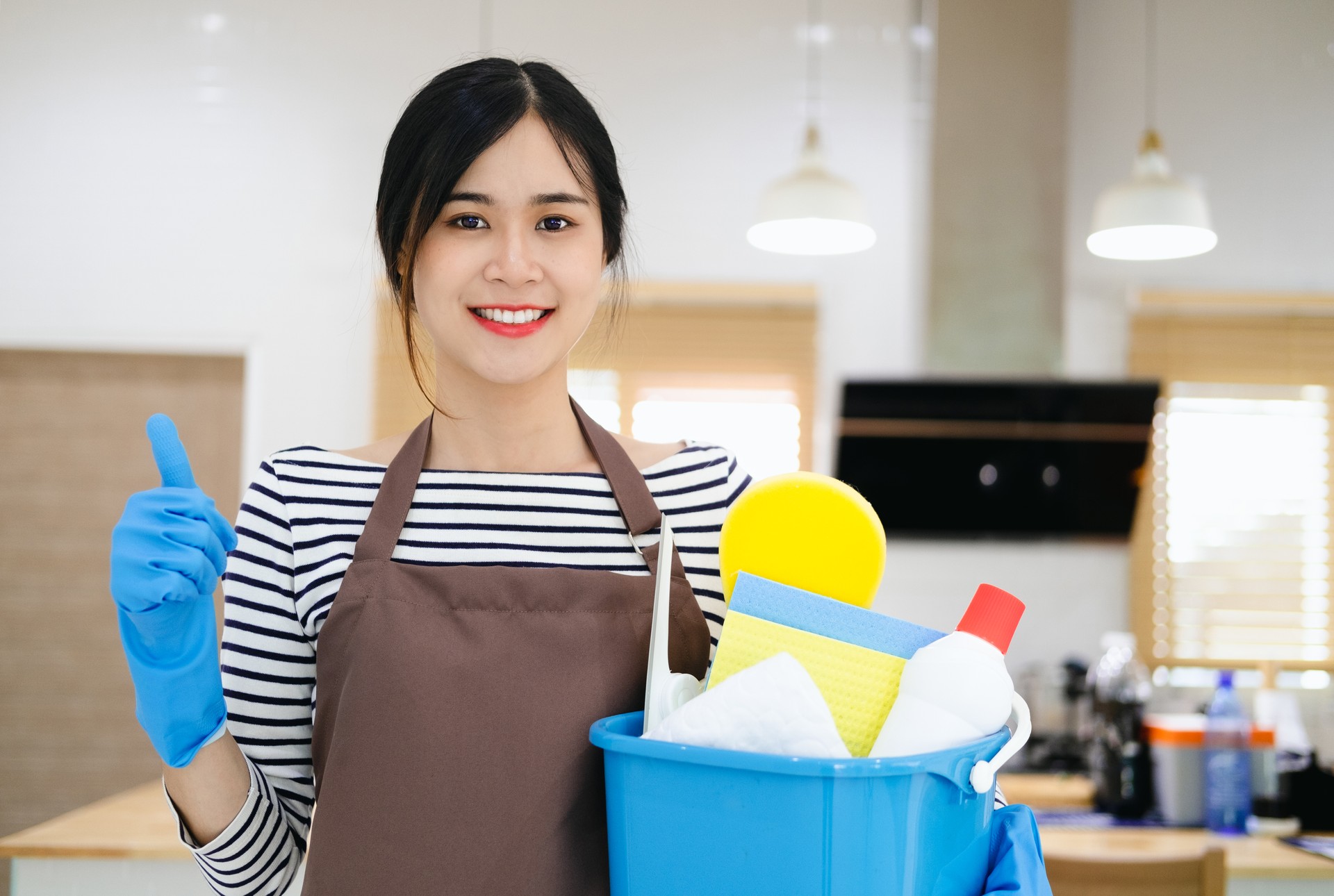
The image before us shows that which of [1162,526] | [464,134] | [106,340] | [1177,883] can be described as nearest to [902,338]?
[1162,526]

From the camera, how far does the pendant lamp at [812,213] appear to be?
2.60 meters

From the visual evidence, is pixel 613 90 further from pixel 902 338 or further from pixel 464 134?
pixel 464 134

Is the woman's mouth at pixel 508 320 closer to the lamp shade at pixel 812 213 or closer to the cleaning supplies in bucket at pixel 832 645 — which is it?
Answer: the cleaning supplies in bucket at pixel 832 645

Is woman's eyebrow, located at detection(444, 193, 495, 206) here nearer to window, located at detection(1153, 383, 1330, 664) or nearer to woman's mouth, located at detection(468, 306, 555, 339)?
woman's mouth, located at detection(468, 306, 555, 339)

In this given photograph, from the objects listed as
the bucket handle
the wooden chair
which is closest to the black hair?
the bucket handle

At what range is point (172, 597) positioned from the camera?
65 centimetres

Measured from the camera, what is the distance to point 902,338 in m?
3.37

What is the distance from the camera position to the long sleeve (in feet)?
2.62

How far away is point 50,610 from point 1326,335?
401 centimetres

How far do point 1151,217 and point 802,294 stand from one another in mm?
1036

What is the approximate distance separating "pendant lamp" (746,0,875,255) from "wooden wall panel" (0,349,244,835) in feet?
5.88

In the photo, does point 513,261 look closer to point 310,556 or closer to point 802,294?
point 310,556

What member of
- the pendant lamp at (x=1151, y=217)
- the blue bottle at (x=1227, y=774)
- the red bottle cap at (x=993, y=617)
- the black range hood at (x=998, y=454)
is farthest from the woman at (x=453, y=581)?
the black range hood at (x=998, y=454)

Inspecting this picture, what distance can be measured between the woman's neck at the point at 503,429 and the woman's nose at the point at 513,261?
0.32 feet
